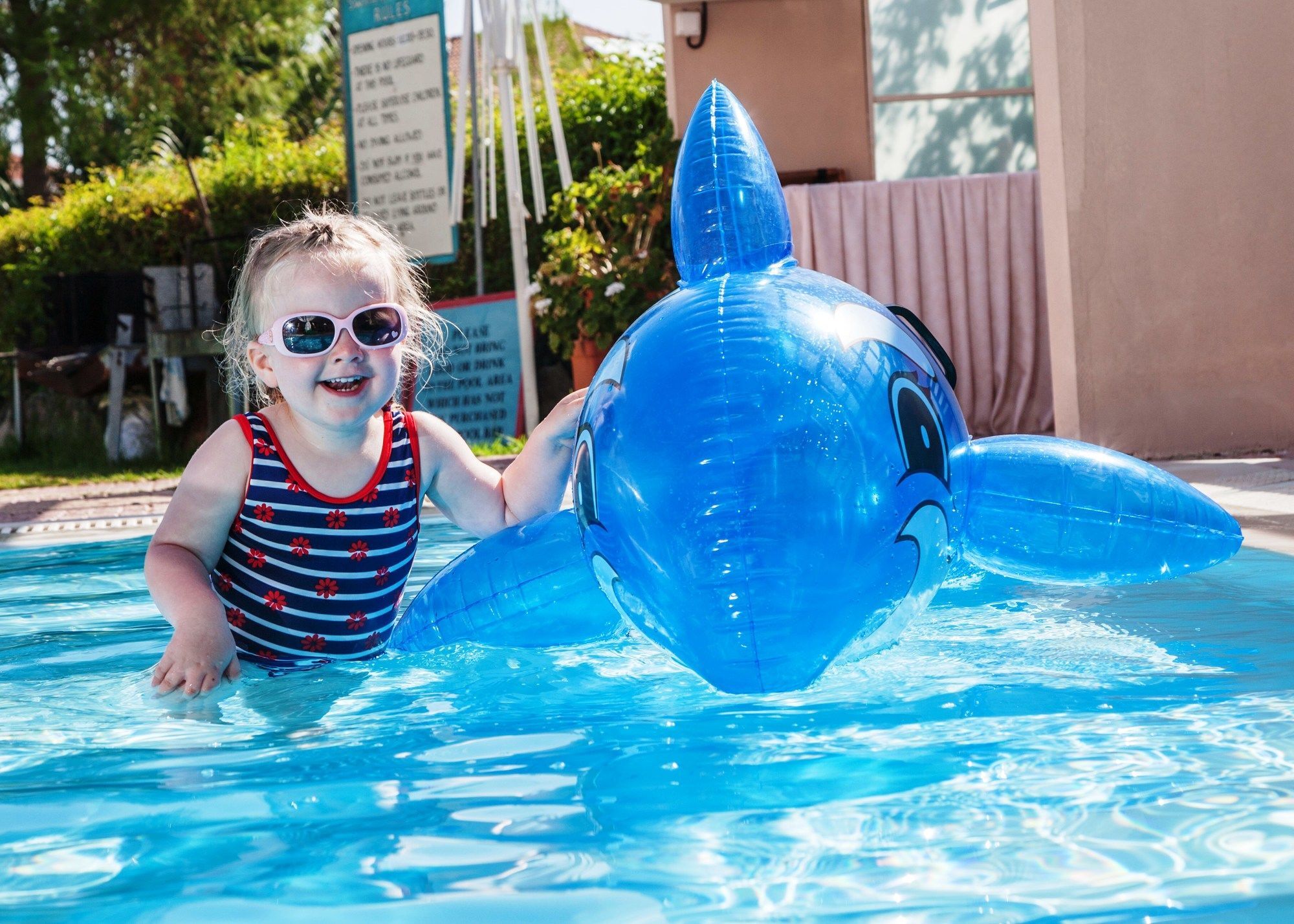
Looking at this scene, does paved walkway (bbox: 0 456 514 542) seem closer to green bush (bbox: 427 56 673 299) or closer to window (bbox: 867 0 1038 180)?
window (bbox: 867 0 1038 180)

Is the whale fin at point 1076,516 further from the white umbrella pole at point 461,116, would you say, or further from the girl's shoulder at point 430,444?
the white umbrella pole at point 461,116

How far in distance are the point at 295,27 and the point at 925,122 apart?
11842 millimetres

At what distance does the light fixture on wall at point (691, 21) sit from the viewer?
9.19 meters

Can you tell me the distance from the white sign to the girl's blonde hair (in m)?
6.28

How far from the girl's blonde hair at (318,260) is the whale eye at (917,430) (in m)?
1.12

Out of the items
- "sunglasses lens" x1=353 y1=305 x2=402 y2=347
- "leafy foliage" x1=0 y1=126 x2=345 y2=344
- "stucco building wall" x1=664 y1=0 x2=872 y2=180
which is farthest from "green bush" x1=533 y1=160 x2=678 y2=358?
"sunglasses lens" x1=353 y1=305 x2=402 y2=347

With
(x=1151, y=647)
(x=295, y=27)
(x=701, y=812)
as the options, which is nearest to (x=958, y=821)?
(x=701, y=812)

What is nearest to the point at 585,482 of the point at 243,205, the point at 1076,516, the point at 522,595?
the point at 522,595

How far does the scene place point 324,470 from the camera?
9.46 feet

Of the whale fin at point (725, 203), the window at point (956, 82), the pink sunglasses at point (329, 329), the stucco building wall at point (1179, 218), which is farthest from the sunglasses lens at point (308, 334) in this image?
the window at point (956, 82)

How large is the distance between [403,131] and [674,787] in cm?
839

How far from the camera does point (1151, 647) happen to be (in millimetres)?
Answer: 2699

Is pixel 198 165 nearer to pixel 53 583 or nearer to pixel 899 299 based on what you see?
pixel 899 299

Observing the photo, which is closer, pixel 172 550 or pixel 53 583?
pixel 172 550
